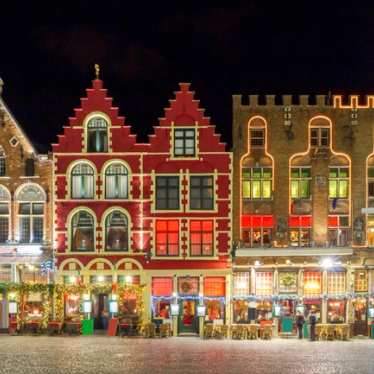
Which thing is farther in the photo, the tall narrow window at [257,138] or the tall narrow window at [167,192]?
the tall narrow window at [257,138]

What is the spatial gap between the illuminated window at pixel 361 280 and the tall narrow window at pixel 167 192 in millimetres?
11002

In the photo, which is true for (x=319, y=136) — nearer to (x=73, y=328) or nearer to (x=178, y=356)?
(x=73, y=328)

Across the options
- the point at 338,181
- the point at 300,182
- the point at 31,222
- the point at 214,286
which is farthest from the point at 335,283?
the point at 31,222

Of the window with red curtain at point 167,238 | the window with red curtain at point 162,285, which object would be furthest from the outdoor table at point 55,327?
the window with red curtain at point 167,238

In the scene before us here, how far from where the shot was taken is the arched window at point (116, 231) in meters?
63.4

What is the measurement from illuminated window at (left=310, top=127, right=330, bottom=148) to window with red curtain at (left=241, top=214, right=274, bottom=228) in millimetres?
5041

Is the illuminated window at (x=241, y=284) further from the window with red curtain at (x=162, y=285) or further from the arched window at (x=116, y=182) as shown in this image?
the arched window at (x=116, y=182)

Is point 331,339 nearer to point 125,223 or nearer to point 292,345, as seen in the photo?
point 292,345

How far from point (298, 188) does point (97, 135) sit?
39.4 feet

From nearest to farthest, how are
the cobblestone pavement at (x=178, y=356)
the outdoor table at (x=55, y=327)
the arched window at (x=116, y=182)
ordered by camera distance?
1. the cobblestone pavement at (x=178, y=356)
2. the outdoor table at (x=55, y=327)
3. the arched window at (x=116, y=182)

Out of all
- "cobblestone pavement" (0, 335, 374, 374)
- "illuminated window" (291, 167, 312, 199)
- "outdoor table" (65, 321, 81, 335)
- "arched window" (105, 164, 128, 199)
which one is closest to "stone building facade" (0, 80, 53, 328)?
"arched window" (105, 164, 128, 199)

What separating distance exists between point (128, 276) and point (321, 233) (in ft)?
37.1

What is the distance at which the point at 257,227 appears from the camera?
63.6 meters

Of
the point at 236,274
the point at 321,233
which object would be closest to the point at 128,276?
the point at 236,274
